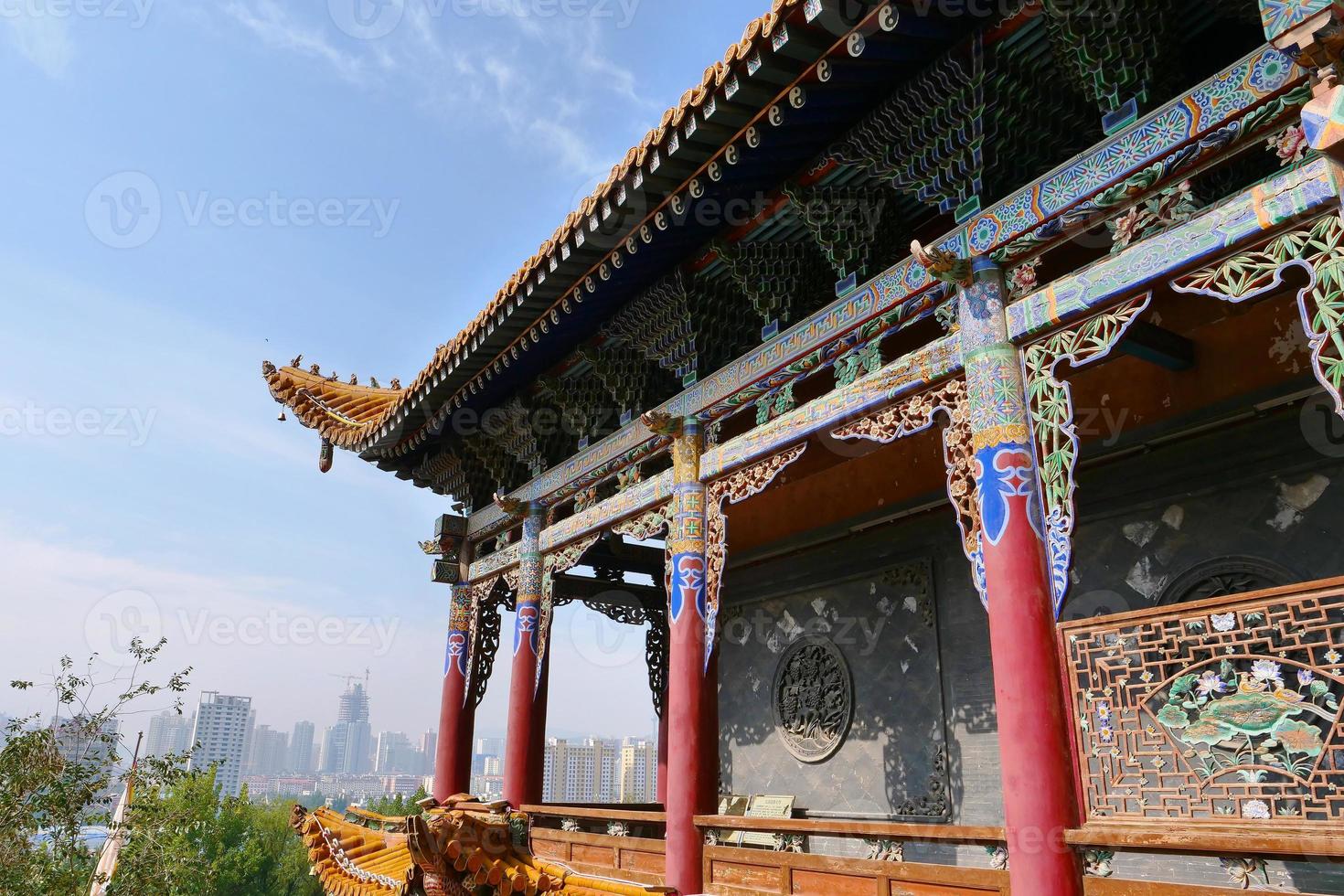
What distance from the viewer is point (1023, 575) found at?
4.27 meters

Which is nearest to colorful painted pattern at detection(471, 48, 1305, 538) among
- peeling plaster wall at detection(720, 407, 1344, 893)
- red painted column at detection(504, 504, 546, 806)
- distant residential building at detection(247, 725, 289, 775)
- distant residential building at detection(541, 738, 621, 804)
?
red painted column at detection(504, 504, 546, 806)

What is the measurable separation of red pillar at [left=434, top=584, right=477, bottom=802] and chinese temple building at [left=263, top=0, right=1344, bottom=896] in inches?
1.6

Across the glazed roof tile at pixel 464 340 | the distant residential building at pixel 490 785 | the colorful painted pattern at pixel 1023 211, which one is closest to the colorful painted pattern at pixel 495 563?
the glazed roof tile at pixel 464 340

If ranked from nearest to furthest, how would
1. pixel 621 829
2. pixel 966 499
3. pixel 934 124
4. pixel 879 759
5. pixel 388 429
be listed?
1. pixel 966 499
2. pixel 934 124
3. pixel 621 829
4. pixel 879 759
5. pixel 388 429

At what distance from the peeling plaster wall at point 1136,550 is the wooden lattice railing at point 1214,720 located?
5.44 feet

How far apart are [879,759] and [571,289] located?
494 cm

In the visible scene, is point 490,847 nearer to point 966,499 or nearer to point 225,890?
point 966,499

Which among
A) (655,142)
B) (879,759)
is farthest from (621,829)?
(655,142)

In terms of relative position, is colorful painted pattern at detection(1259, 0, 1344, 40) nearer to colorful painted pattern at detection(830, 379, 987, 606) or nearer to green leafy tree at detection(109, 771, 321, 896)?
colorful painted pattern at detection(830, 379, 987, 606)

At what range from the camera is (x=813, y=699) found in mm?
9289

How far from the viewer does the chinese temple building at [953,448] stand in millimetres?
3730

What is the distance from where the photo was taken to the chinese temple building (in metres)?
3.73

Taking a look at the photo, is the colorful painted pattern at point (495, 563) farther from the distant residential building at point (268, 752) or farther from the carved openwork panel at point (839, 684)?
the distant residential building at point (268, 752)

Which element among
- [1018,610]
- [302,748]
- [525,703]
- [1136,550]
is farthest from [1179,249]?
[302,748]
